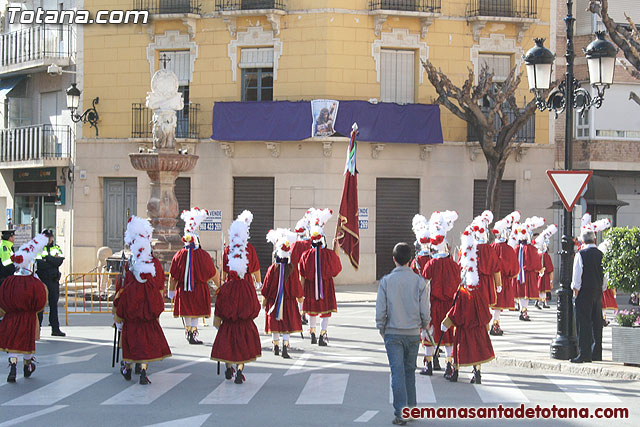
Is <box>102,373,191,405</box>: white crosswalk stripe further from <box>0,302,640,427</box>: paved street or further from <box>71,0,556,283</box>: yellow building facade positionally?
<box>71,0,556,283</box>: yellow building facade

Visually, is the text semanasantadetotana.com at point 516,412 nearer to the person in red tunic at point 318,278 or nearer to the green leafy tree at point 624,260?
the green leafy tree at point 624,260

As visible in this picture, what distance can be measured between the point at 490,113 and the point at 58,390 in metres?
16.9

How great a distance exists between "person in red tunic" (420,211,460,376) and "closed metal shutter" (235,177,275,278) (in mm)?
15232

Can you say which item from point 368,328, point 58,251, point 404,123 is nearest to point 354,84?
point 404,123

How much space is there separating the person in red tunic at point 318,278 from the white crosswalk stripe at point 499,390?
12.3ft

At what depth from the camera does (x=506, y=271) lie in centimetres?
1738

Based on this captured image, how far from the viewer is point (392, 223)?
27859 millimetres

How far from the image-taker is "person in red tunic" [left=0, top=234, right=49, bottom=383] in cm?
1184

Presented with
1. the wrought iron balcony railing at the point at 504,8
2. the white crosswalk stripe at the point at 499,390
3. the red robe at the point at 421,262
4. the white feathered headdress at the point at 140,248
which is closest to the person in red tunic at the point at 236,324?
the white feathered headdress at the point at 140,248

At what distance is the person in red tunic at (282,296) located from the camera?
13.9m

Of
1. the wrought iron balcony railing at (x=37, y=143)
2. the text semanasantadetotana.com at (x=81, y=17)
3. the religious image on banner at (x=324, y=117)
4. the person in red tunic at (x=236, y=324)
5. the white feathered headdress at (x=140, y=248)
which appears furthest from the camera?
the wrought iron balcony railing at (x=37, y=143)

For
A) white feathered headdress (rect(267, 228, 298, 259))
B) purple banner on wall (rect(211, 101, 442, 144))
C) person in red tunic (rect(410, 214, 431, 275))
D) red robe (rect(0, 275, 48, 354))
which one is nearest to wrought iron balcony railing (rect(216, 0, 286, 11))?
purple banner on wall (rect(211, 101, 442, 144))

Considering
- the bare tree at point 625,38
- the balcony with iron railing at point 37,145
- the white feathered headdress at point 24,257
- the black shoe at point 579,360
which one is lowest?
the black shoe at point 579,360

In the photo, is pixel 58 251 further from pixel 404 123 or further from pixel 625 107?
pixel 625 107
